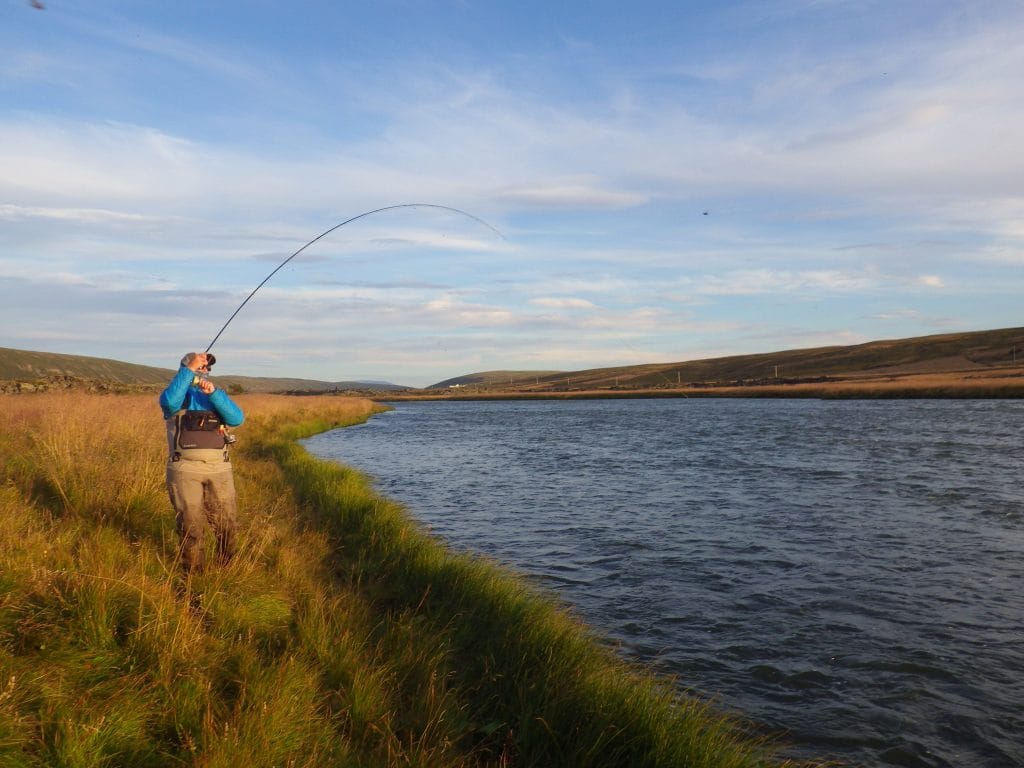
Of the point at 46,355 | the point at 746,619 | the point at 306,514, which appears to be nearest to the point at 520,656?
the point at 746,619

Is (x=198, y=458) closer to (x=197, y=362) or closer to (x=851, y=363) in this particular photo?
(x=197, y=362)

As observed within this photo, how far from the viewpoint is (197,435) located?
6117 millimetres

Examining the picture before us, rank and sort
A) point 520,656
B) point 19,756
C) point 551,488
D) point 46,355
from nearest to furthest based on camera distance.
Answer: point 19,756 < point 520,656 < point 551,488 < point 46,355

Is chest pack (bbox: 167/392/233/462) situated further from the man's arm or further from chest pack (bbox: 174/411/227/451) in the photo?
the man's arm

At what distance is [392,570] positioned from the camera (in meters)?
7.64

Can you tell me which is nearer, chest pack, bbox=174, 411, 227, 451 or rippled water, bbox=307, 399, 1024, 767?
rippled water, bbox=307, 399, 1024, 767

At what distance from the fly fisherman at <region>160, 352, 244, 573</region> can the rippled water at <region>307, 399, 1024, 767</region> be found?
13.2 feet

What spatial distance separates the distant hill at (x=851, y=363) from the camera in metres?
97.0

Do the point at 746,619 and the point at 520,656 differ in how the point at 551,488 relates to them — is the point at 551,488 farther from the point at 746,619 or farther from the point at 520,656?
the point at 520,656

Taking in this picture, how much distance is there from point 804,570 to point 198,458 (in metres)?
7.73

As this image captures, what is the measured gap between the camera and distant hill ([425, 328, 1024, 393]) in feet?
318

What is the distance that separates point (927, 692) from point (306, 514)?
25.9ft

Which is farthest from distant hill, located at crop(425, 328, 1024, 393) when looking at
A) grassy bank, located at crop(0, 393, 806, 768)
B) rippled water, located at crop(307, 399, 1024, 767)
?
grassy bank, located at crop(0, 393, 806, 768)

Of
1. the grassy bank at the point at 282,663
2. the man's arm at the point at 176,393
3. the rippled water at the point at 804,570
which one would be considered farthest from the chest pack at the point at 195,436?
the rippled water at the point at 804,570
